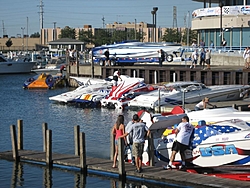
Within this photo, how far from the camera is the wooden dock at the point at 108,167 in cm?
1744

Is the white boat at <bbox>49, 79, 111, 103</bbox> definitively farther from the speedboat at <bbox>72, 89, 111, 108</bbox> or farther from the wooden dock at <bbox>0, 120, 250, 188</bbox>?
the wooden dock at <bbox>0, 120, 250, 188</bbox>

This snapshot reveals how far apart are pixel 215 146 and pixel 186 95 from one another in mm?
18435

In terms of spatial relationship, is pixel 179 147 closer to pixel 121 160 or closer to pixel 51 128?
pixel 121 160

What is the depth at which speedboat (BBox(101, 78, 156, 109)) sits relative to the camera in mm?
38500

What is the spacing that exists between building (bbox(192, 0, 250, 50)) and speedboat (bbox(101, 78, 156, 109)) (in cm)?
2168

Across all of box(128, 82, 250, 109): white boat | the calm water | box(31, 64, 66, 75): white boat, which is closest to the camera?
the calm water

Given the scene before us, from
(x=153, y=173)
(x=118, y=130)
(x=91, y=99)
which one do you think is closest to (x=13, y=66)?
(x=91, y=99)

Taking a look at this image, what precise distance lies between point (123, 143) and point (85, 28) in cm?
14990

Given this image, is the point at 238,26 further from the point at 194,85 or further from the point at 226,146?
the point at 226,146

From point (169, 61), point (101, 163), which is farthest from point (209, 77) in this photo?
point (101, 163)

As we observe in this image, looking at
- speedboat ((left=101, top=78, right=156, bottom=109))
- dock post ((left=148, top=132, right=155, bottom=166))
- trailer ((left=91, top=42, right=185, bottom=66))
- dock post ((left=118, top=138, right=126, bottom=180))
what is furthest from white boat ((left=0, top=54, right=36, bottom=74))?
dock post ((left=118, top=138, right=126, bottom=180))

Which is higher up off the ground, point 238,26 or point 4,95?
point 238,26

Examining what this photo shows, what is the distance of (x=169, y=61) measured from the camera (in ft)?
192

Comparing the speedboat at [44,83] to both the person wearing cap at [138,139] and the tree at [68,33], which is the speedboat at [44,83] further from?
the tree at [68,33]
